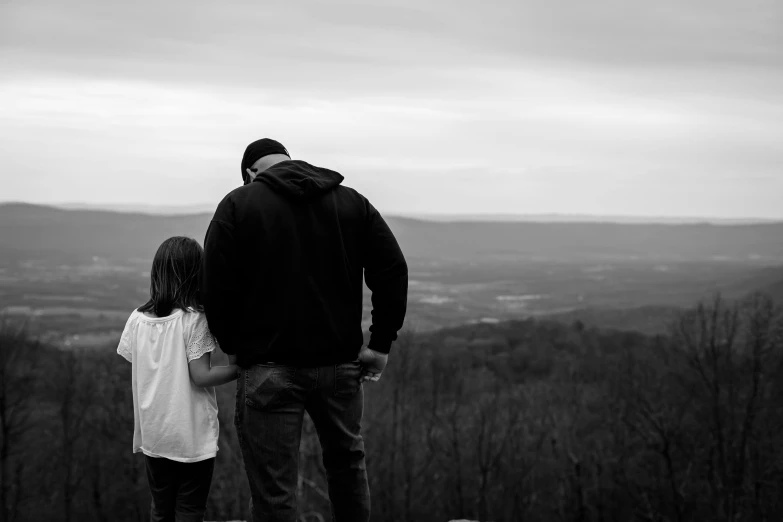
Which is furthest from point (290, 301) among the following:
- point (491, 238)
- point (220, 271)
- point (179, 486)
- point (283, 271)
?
point (491, 238)

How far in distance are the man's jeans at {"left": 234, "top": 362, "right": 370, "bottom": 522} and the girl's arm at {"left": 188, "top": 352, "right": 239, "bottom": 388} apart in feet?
0.16

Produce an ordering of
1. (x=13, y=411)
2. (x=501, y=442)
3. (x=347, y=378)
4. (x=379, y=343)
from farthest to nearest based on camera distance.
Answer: (x=501, y=442)
(x=13, y=411)
(x=379, y=343)
(x=347, y=378)

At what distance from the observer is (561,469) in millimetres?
39969

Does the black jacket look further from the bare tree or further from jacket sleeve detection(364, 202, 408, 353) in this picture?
the bare tree

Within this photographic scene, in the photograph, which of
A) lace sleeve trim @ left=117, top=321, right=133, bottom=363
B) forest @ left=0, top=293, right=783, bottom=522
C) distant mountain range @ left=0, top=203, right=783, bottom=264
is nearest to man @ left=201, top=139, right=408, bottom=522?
lace sleeve trim @ left=117, top=321, right=133, bottom=363

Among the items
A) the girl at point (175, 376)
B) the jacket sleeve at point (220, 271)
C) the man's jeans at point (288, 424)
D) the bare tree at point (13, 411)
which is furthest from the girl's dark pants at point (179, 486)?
the bare tree at point (13, 411)

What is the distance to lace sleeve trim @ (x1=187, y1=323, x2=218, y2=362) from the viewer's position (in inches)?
119

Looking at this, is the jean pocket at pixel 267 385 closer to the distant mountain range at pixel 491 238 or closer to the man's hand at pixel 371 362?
the man's hand at pixel 371 362

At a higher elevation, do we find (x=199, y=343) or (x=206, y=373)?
(x=199, y=343)

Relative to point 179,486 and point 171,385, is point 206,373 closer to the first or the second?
point 171,385

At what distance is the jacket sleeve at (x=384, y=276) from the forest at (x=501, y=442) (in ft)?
A: 88.8

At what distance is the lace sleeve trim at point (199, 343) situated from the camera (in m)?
3.03

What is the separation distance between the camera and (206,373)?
3.01 meters

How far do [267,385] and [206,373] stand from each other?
1.03 ft
